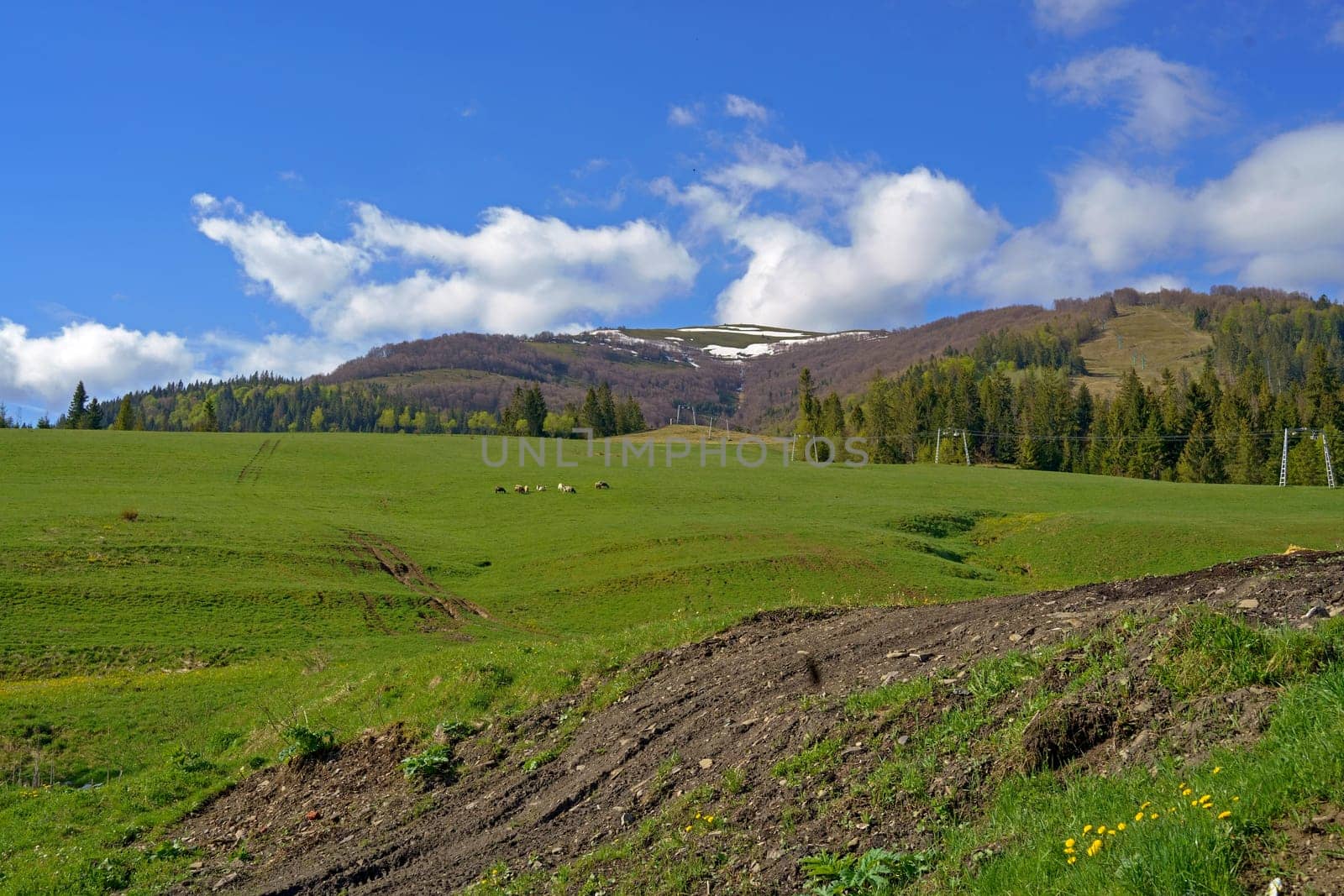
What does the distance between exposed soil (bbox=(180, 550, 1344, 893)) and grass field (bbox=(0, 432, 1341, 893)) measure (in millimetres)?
1600

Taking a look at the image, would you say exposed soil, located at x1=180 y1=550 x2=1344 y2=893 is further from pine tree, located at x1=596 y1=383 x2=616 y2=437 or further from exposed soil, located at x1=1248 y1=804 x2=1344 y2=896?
pine tree, located at x1=596 y1=383 x2=616 y2=437

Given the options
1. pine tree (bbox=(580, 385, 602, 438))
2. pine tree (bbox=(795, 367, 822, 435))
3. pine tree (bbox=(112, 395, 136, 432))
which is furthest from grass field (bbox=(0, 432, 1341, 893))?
A: pine tree (bbox=(580, 385, 602, 438))

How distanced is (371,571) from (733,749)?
40.5 meters

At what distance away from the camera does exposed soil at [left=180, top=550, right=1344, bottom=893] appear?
7.24 metres

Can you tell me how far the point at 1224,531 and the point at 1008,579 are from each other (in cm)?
1544

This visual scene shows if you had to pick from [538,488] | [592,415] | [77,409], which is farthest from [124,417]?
[538,488]

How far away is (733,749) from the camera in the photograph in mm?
9562

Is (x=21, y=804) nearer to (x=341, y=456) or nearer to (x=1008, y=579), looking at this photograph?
(x=1008, y=579)

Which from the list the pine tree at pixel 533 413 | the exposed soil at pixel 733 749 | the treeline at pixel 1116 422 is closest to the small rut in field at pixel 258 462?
the pine tree at pixel 533 413

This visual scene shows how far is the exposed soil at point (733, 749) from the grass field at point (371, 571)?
160 cm

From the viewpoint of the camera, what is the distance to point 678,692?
1234cm

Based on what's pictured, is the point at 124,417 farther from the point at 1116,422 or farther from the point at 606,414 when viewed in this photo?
the point at 1116,422

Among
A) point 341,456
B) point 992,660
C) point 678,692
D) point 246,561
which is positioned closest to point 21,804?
point 678,692

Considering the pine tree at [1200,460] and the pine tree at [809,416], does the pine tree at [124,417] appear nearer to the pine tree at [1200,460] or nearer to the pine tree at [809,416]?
the pine tree at [809,416]
